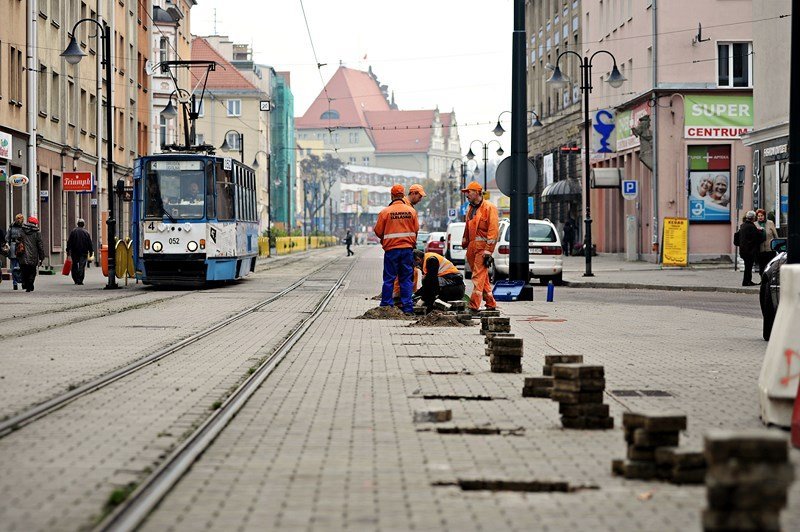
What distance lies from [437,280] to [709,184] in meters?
29.3

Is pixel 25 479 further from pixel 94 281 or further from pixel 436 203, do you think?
pixel 436 203

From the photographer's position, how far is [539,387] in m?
10.3

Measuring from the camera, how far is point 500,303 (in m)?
26.2

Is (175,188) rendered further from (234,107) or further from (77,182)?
(234,107)

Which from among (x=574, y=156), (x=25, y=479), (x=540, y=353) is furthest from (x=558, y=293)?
(x=574, y=156)

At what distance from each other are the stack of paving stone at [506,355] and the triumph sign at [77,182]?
31022 mm

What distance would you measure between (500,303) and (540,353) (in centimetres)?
1173

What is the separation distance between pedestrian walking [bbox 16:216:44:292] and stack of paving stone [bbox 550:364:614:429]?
23515 millimetres

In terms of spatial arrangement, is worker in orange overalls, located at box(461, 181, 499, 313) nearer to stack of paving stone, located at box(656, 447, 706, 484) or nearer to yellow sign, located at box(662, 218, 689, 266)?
stack of paving stone, located at box(656, 447, 706, 484)

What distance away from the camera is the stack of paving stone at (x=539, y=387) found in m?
10.2

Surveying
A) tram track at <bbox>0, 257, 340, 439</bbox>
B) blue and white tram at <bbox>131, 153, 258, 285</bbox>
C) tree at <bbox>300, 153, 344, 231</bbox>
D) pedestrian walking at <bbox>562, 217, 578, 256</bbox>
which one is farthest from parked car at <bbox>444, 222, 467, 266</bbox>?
tree at <bbox>300, 153, 344, 231</bbox>

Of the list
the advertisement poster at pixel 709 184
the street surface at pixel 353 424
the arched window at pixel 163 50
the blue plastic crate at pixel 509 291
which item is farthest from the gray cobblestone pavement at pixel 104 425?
the arched window at pixel 163 50

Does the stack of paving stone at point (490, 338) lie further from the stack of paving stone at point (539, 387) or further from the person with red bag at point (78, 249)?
the person with red bag at point (78, 249)

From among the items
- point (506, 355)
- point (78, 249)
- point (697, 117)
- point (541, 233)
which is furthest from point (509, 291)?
point (697, 117)
